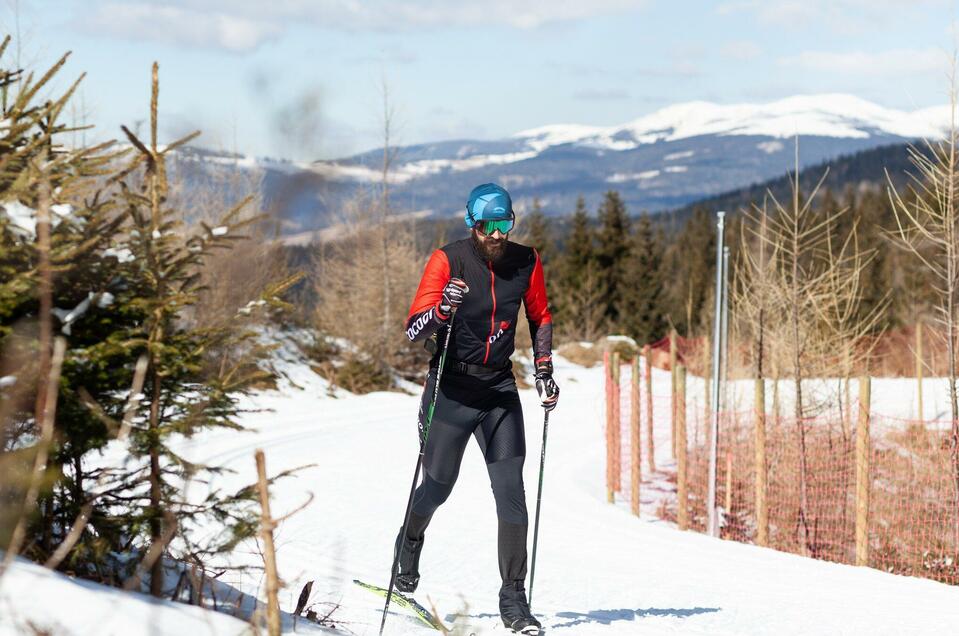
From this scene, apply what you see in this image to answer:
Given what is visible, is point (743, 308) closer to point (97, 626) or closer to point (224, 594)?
point (224, 594)

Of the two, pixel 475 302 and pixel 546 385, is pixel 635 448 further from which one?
pixel 475 302

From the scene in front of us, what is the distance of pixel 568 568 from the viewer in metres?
8.25

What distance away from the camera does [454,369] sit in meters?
5.47

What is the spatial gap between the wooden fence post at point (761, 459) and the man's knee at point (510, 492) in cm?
591

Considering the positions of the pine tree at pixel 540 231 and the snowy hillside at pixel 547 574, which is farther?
the pine tree at pixel 540 231

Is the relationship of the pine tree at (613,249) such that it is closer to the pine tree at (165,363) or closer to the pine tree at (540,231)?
the pine tree at (540,231)

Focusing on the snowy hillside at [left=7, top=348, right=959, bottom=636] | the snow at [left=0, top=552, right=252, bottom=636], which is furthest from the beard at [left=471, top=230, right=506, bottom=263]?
the snow at [left=0, top=552, right=252, bottom=636]

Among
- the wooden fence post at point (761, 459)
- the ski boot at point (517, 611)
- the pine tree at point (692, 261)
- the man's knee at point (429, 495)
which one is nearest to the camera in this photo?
the ski boot at point (517, 611)

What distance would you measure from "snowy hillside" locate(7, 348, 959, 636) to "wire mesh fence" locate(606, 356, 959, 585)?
1.11m

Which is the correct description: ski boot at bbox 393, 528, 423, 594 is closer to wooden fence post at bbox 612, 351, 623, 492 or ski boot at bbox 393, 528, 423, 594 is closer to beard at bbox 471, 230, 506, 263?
beard at bbox 471, 230, 506, 263

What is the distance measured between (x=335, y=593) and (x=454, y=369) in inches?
61.0

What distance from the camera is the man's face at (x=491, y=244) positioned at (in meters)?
5.37

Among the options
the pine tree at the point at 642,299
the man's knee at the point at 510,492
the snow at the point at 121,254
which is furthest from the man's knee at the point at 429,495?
the pine tree at the point at 642,299

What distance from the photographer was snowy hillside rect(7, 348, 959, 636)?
210 inches
